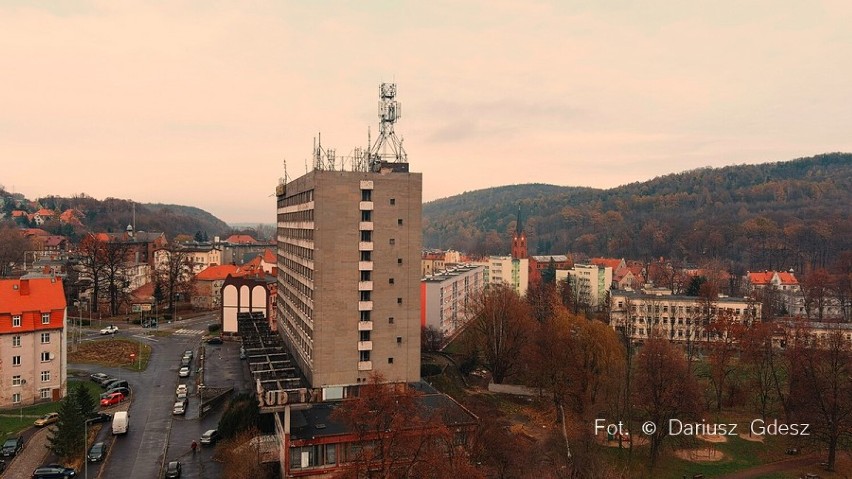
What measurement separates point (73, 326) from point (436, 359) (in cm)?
4720

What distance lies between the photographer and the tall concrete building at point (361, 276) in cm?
4316

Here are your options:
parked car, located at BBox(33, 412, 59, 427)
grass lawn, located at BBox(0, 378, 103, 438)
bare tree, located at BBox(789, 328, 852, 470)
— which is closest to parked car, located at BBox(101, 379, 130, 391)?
grass lawn, located at BBox(0, 378, 103, 438)

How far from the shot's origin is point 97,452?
3738 centimetres

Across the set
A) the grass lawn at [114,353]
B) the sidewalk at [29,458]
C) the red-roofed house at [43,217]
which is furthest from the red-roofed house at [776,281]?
the red-roofed house at [43,217]

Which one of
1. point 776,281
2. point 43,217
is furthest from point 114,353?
point 43,217

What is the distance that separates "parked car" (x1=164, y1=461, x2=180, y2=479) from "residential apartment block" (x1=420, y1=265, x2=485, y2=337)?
35.3m

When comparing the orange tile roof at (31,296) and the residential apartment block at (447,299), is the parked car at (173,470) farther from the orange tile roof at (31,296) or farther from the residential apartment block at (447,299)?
the residential apartment block at (447,299)

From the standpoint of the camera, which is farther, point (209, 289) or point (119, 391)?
point (209, 289)

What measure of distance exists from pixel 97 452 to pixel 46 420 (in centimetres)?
895

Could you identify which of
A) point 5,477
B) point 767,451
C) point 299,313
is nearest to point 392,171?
point 299,313

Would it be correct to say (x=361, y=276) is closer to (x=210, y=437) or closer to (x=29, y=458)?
(x=210, y=437)

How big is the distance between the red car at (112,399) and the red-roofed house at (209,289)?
164 feet

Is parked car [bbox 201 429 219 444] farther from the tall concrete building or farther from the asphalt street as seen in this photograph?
the tall concrete building

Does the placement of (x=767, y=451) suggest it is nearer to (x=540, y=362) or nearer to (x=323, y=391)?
(x=540, y=362)
